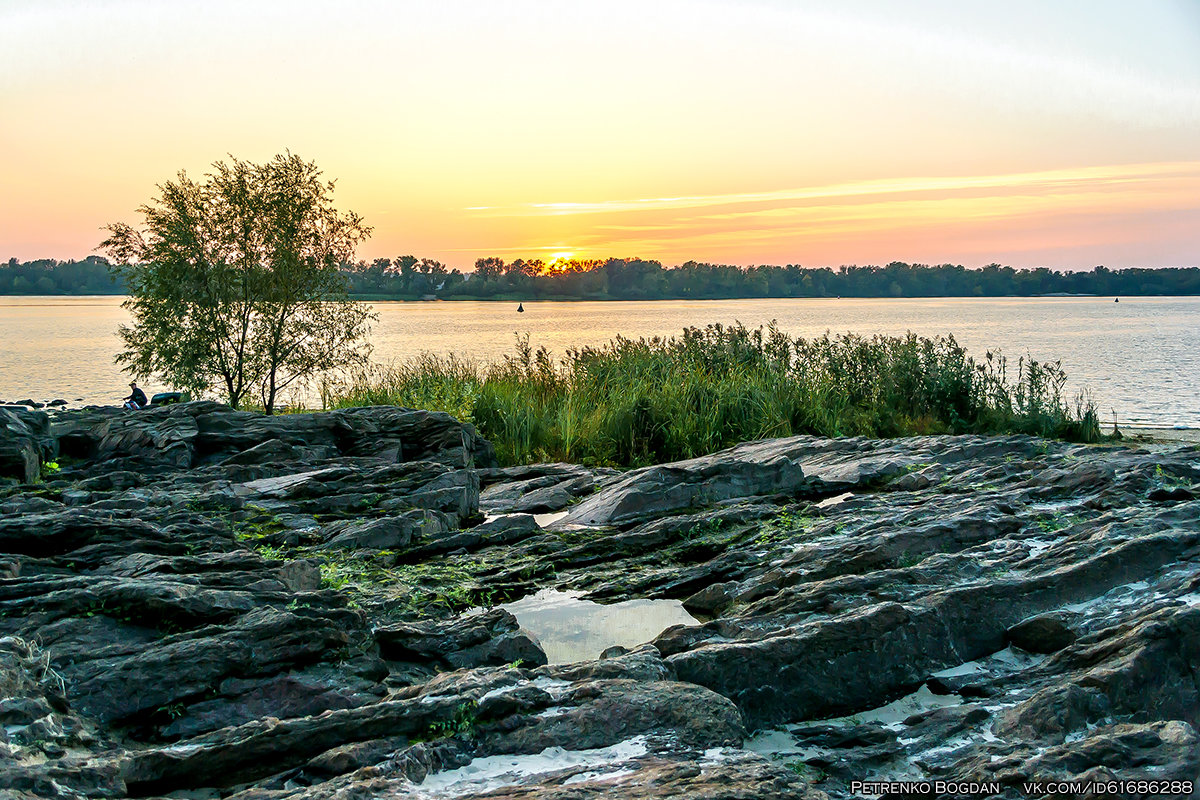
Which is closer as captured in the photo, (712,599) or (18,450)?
(712,599)

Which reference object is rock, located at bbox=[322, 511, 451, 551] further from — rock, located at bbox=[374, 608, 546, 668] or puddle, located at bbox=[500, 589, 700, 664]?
rock, located at bbox=[374, 608, 546, 668]

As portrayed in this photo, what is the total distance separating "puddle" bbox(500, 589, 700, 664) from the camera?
6.85m

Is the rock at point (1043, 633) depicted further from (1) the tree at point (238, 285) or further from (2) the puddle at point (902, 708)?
(1) the tree at point (238, 285)

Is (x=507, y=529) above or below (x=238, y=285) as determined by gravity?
below

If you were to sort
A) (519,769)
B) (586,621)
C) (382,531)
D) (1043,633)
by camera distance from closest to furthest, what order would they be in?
(519,769) → (1043,633) → (586,621) → (382,531)

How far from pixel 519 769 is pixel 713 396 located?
13312 mm

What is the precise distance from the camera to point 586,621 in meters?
7.44

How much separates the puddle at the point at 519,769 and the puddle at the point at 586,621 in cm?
222

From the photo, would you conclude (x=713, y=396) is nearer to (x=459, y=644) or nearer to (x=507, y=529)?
(x=507, y=529)

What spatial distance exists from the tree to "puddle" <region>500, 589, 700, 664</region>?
573 inches

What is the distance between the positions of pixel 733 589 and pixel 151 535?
196 inches

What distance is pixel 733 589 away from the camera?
7.63m

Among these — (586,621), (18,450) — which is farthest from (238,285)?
(586,621)

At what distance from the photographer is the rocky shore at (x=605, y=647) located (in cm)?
421
